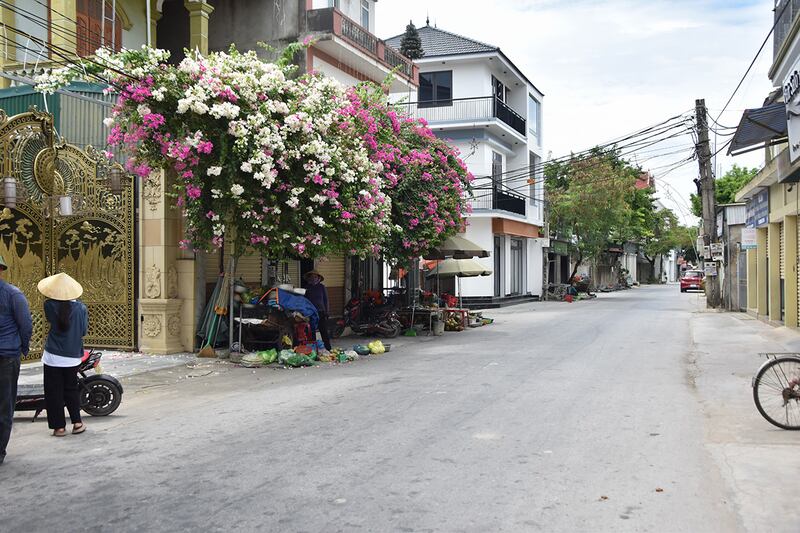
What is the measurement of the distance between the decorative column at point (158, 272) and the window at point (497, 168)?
864 inches

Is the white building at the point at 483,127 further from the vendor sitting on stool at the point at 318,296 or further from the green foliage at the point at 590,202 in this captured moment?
the vendor sitting on stool at the point at 318,296

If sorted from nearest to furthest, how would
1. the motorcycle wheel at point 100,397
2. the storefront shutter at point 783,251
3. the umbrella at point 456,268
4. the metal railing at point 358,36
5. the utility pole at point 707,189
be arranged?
the motorcycle wheel at point 100,397 < the storefront shutter at point 783,251 < the metal railing at point 358,36 < the umbrella at point 456,268 < the utility pole at point 707,189

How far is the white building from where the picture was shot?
1318 inches

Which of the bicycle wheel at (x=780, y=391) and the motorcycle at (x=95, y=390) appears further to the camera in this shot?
the motorcycle at (x=95, y=390)

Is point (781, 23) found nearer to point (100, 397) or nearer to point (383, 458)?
point (383, 458)

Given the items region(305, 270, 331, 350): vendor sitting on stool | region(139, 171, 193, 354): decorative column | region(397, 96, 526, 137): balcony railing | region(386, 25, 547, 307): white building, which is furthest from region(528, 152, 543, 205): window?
region(139, 171, 193, 354): decorative column

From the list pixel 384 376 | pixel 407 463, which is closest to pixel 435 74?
pixel 384 376

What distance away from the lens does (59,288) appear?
286 inches

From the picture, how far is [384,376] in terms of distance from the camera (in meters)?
11.5

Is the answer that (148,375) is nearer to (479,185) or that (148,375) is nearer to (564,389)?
(564,389)

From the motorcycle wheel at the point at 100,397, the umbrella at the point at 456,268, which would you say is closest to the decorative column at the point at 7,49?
the motorcycle wheel at the point at 100,397

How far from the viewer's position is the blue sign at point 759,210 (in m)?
21.4

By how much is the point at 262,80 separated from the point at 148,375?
17.5 feet

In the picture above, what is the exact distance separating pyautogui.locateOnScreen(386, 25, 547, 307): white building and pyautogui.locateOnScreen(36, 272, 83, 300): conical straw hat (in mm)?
24882
